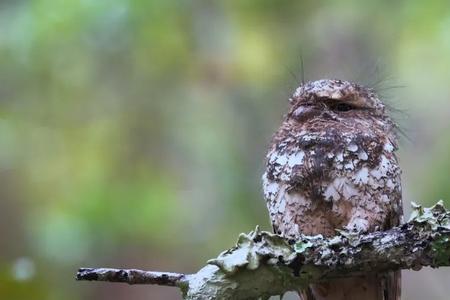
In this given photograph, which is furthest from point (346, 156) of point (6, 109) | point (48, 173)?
point (6, 109)

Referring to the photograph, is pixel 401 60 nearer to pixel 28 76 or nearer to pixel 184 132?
pixel 184 132

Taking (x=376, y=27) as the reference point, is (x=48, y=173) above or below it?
below

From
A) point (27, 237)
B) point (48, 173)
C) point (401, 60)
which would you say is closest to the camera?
point (27, 237)

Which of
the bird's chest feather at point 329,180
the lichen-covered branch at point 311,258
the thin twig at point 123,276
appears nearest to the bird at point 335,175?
the bird's chest feather at point 329,180

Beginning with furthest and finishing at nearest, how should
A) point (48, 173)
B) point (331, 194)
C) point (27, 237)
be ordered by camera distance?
1. point (48, 173)
2. point (27, 237)
3. point (331, 194)

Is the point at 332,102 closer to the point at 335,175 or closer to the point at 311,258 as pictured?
the point at 335,175

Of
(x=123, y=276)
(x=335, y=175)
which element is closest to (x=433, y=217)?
(x=335, y=175)

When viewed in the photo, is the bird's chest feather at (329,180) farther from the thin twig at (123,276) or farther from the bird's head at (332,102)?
the thin twig at (123,276)

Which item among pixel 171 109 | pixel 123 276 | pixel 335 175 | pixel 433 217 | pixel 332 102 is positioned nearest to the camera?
pixel 123 276
